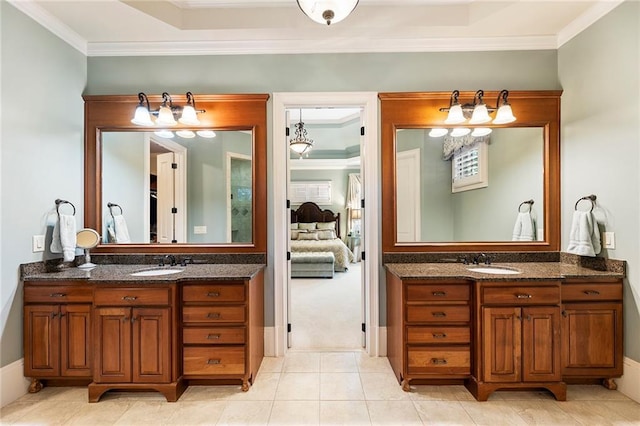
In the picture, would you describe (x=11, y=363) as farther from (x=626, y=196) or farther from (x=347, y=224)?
(x=347, y=224)

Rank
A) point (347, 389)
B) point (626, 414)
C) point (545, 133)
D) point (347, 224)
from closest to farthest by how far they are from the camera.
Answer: point (626, 414) → point (347, 389) → point (545, 133) → point (347, 224)

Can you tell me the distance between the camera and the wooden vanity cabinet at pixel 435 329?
206 cm

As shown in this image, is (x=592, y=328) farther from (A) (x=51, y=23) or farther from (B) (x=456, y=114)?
(A) (x=51, y=23)

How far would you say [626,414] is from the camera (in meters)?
1.87

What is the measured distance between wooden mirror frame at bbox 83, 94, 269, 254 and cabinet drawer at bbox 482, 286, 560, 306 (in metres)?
1.87

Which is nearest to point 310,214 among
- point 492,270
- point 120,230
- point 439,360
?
point 120,230

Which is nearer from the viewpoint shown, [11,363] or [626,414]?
[626,414]

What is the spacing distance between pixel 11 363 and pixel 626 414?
414 centimetres

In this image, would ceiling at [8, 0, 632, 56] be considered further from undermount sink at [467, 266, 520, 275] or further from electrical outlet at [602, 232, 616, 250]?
undermount sink at [467, 266, 520, 275]

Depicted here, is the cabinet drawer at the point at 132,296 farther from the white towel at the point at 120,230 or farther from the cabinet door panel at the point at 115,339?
the white towel at the point at 120,230

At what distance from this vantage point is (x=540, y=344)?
6.47 ft

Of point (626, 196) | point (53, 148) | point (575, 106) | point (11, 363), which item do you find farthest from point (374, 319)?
point (53, 148)

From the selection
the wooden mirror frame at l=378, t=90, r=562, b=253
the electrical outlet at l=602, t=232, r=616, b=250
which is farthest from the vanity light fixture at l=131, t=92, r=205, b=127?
the electrical outlet at l=602, t=232, r=616, b=250

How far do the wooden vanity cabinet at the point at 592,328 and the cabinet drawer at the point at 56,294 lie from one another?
3.46m
